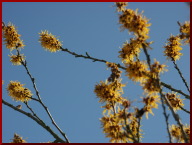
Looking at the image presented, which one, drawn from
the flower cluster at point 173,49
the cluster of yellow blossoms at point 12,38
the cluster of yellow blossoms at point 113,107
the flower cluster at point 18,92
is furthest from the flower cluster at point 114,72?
the cluster of yellow blossoms at point 12,38

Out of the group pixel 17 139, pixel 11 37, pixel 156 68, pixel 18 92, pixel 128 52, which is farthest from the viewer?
pixel 11 37

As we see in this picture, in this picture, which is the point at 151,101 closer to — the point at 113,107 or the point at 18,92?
the point at 113,107

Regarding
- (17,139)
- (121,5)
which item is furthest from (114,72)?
(17,139)

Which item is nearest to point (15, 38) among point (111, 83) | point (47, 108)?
point (47, 108)

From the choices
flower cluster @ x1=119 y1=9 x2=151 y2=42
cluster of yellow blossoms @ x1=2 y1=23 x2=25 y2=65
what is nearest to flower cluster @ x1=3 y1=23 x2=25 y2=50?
cluster of yellow blossoms @ x1=2 y1=23 x2=25 y2=65

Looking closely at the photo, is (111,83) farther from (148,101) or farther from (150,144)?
(150,144)

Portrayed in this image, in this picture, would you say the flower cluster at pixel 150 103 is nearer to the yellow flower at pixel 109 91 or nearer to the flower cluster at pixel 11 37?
the yellow flower at pixel 109 91
